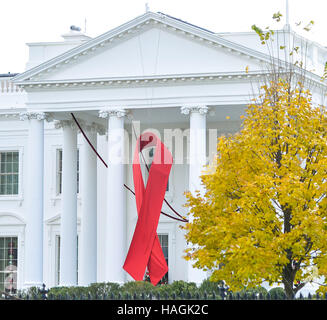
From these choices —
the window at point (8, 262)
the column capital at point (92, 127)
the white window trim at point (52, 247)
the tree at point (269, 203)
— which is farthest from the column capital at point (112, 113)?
the tree at point (269, 203)

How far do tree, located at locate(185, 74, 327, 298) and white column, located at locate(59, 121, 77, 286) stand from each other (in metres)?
17.8

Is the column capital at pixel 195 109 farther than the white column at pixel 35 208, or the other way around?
the white column at pixel 35 208

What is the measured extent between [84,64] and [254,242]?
19569 mm

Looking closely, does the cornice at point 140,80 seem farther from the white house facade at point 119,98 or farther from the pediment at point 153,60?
the pediment at point 153,60

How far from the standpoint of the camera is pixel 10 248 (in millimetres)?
48750

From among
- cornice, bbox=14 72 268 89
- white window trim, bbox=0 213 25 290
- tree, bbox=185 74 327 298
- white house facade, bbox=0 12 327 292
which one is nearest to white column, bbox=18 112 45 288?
white house facade, bbox=0 12 327 292

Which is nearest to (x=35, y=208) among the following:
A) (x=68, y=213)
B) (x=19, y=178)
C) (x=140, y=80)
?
(x=68, y=213)

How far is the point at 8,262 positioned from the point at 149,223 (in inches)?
592

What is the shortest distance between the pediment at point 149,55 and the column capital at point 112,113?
151 centimetres

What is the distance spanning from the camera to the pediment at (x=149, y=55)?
37.5 meters

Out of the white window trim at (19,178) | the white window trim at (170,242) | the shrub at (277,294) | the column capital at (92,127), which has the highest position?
the column capital at (92,127)

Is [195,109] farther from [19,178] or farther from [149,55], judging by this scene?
[19,178]

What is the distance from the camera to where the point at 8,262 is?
1913 inches

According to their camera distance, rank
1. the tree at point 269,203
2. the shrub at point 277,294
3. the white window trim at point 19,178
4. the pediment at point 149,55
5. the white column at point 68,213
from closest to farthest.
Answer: the shrub at point 277,294, the tree at point 269,203, the pediment at point 149,55, the white column at point 68,213, the white window trim at point 19,178
